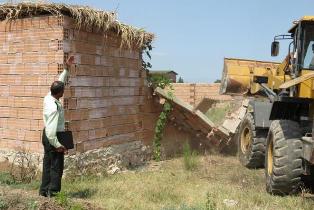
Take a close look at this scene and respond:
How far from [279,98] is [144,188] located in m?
2.63

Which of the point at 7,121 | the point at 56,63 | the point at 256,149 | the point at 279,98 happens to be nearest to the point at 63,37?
the point at 56,63

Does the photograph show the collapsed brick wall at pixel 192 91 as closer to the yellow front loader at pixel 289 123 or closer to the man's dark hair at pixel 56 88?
the yellow front loader at pixel 289 123

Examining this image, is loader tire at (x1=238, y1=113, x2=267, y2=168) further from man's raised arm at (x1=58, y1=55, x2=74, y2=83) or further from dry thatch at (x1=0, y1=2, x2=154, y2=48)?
man's raised arm at (x1=58, y1=55, x2=74, y2=83)

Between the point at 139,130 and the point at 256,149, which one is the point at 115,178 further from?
the point at 256,149

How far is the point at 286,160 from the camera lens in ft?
23.2

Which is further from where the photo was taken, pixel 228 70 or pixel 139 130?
pixel 228 70

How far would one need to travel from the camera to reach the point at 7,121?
8680mm

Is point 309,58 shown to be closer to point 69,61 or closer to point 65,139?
point 69,61

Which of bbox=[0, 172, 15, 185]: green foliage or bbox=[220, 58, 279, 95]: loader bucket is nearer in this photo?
bbox=[0, 172, 15, 185]: green foliage

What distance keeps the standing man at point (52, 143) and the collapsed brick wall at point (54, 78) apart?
151 cm

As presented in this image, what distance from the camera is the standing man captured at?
21.3 ft

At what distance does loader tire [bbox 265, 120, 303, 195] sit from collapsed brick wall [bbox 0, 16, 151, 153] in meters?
3.32

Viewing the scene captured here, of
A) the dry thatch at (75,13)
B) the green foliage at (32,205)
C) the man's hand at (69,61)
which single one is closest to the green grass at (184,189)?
the green foliage at (32,205)

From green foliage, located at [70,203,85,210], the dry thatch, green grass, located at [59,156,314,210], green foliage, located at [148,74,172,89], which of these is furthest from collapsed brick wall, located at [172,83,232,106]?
green foliage, located at [70,203,85,210]
